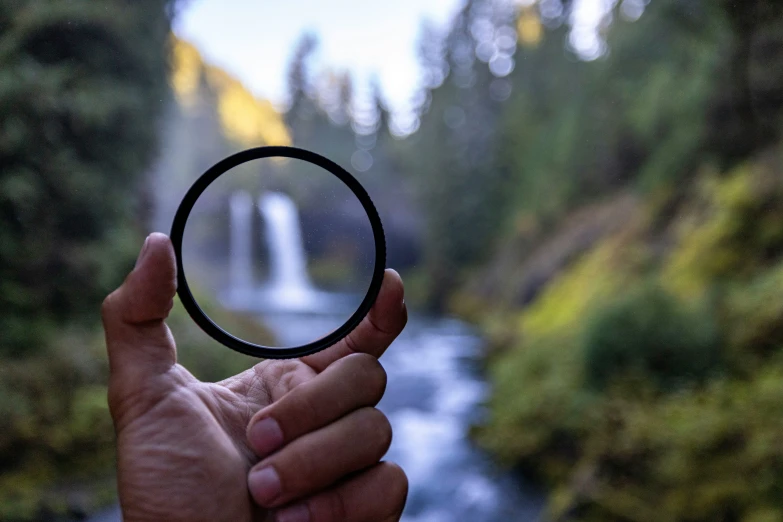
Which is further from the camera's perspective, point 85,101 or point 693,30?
point 693,30

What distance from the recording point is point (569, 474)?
2.94m

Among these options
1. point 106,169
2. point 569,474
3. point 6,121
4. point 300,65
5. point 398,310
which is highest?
point 300,65

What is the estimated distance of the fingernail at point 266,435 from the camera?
70cm

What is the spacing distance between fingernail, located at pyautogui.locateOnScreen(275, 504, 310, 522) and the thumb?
25 centimetres

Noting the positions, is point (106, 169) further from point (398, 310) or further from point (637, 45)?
point (637, 45)

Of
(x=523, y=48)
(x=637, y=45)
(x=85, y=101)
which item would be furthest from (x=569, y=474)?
(x=523, y=48)

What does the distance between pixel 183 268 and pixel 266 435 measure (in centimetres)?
28

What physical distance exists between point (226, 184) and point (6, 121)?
1.08 metres

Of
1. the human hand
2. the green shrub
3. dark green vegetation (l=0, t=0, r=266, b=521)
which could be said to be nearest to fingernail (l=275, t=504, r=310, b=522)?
the human hand

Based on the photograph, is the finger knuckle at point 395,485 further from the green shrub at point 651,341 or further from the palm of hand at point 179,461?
the green shrub at point 651,341

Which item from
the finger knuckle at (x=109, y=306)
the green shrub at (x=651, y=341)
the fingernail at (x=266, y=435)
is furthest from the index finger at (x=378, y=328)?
the green shrub at (x=651, y=341)

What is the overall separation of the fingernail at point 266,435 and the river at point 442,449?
4.09 ft

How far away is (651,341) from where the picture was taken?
3078mm

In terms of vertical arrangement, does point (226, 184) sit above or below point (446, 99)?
below
